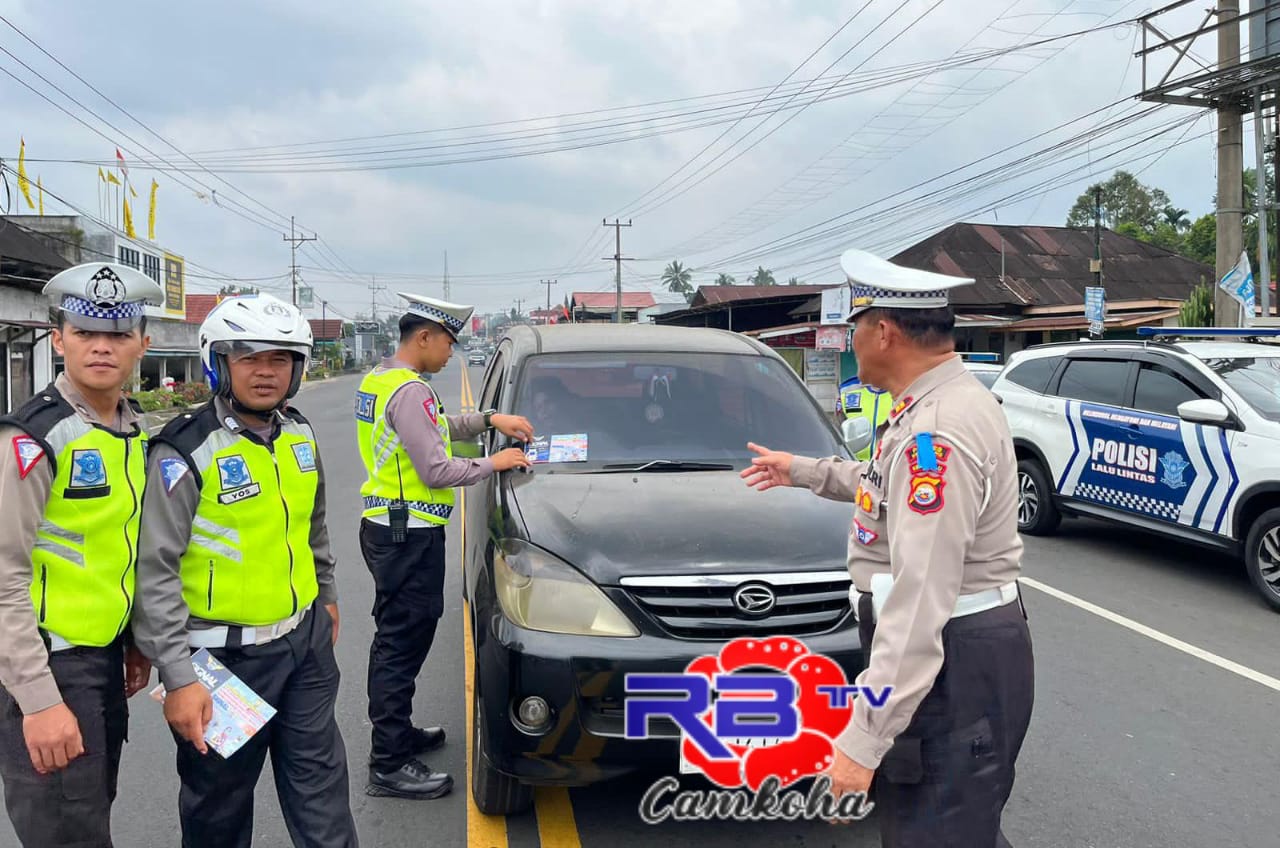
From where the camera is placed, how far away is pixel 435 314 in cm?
369

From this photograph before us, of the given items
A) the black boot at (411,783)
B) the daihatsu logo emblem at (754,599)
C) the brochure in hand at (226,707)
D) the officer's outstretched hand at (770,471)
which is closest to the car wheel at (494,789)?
the black boot at (411,783)

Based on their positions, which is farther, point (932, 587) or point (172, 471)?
point (172, 471)

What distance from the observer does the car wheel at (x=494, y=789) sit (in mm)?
3168

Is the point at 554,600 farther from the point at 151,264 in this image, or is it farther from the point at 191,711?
the point at 151,264

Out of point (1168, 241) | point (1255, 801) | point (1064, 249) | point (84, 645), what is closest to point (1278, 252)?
point (1255, 801)

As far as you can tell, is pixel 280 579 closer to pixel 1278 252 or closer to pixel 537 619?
pixel 537 619

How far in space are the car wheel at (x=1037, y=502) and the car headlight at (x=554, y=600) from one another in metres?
6.48

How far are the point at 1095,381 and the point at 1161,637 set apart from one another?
2943mm

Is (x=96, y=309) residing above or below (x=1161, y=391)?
above

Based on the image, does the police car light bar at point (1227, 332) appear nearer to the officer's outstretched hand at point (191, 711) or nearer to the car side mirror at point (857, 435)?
the car side mirror at point (857, 435)

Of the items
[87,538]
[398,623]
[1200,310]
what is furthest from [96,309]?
[1200,310]

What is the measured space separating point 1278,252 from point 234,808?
58.6 feet

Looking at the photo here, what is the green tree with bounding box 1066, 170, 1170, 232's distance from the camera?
61625mm

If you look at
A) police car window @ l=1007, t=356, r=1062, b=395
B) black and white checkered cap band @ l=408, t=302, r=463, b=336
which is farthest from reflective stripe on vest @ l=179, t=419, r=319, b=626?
police car window @ l=1007, t=356, r=1062, b=395
